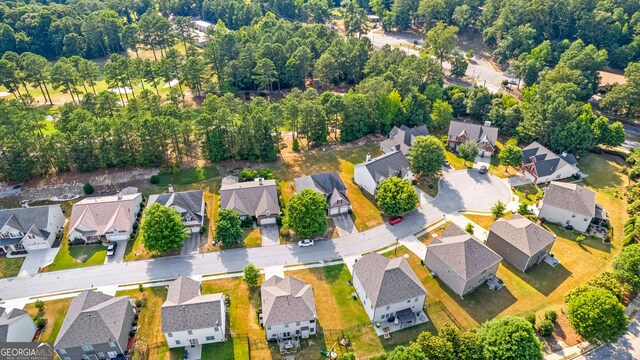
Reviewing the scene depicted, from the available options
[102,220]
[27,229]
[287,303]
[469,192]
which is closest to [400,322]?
[287,303]

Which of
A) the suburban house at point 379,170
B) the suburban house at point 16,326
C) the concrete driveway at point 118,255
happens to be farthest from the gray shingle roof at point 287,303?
the suburban house at point 16,326

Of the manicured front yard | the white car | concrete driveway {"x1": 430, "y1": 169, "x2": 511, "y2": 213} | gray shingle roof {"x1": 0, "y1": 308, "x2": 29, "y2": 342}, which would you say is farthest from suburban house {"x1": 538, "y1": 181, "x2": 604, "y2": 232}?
gray shingle roof {"x1": 0, "y1": 308, "x2": 29, "y2": 342}

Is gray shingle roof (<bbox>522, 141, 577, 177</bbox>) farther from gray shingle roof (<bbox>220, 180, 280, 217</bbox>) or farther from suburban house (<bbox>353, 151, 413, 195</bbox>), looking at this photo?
gray shingle roof (<bbox>220, 180, 280, 217</bbox>)

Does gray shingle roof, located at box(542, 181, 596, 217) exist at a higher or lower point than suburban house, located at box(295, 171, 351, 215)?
higher

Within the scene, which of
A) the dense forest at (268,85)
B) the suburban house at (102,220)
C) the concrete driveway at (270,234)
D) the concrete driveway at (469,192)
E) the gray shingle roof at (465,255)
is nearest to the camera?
the gray shingle roof at (465,255)

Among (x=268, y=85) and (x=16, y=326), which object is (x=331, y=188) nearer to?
(x=16, y=326)

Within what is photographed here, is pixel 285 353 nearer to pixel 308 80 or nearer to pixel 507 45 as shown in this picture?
pixel 308 80

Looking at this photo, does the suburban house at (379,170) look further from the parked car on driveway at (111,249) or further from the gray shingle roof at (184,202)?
the parked car on driveway at (111,249)

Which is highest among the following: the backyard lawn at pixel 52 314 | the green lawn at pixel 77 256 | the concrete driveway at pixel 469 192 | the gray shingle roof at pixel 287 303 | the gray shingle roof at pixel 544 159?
the gray shingle roof at pixel 544 159
